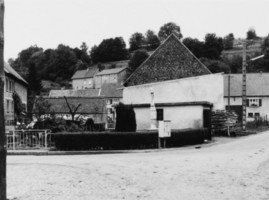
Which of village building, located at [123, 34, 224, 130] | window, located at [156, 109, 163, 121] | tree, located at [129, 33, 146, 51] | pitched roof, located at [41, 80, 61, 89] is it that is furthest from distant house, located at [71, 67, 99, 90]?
window, located at [156, 109, 163, 121]

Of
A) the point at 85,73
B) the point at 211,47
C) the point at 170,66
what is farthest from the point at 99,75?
the point at 170,66

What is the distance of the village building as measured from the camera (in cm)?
2789

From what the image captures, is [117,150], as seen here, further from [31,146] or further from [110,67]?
[110,67]

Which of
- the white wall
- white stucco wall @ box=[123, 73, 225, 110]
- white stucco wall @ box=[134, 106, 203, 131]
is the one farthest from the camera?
the white wall

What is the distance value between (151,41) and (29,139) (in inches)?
5710

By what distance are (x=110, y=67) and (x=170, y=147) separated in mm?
125477

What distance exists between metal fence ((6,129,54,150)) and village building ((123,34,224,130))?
7.59 metres

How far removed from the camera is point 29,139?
2211cm

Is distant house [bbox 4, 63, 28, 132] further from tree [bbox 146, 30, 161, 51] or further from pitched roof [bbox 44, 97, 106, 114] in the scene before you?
tree [bbox 146, 30, 161, 51]

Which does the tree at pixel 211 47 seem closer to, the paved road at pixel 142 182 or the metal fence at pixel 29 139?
the metal fence at pixel 29 139

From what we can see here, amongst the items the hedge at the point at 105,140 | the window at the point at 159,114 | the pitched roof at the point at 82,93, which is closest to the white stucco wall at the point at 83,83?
the pitched roof at the point at 82,93

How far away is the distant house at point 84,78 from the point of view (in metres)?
141

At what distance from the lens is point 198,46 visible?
357 ft

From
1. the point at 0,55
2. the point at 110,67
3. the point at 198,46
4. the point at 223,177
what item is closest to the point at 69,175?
A: the point at 223,177
